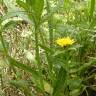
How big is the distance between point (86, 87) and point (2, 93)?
1.25 ft

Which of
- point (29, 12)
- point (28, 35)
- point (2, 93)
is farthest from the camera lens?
point (28, 35)

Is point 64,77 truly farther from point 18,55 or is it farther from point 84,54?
point 18,55

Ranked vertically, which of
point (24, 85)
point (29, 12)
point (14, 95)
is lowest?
point (14, 95)

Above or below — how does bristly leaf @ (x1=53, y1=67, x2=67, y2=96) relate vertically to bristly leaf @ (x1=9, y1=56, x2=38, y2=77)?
below

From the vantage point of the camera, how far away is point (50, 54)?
4.29 ft

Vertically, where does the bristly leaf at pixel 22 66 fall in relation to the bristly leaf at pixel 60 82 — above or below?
above

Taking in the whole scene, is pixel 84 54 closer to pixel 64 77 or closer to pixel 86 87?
pixel 86 87

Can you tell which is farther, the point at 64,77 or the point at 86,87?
the point at 86,87

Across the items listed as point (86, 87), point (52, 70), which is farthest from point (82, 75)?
point (52, 70)

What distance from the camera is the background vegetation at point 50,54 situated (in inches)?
48.1

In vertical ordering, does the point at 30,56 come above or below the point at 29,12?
below

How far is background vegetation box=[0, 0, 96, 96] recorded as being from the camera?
1221 mm

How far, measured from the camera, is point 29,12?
1.20m

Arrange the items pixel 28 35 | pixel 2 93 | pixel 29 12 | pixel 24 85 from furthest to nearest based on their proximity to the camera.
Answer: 1. pixel 28 35
2. pixel 2 93
3. pixel 24 85
4. pixel 29 12
